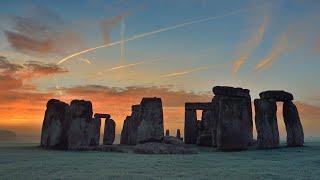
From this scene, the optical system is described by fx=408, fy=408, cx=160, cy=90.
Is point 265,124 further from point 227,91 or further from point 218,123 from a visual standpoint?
point 227,91

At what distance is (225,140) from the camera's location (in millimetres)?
17469

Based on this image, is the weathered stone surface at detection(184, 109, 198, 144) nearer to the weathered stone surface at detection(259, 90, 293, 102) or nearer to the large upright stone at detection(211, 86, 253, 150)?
the weathered stone surface at detection(259, 90, 293, 102)

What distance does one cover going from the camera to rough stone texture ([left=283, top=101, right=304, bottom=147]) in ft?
67.4

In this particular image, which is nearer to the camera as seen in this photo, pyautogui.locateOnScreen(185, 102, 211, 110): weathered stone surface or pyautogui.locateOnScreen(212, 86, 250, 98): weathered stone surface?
pyautogui.locateOnScreen(212, 86, 250, 98): weathered stone surface

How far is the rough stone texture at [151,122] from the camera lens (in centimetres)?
1875

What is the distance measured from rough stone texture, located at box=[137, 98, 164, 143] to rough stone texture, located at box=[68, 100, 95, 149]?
2.44m

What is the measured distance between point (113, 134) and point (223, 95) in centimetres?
1728

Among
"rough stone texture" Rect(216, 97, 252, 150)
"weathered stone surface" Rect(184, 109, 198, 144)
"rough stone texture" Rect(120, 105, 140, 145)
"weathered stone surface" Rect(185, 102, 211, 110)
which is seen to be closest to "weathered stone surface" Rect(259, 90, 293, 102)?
"rough stone texture" Rect(216, 97, 252, 150)

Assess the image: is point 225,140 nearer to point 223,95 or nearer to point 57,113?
point 223,95

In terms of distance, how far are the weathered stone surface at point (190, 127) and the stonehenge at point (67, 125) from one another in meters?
8.88

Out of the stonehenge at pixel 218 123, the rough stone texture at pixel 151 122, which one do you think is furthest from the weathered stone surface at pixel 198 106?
the rough stone texture at pixel 151 122

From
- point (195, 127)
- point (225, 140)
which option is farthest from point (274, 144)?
point (195, 127)

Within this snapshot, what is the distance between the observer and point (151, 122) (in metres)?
19.0

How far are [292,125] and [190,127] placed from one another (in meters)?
8.09
